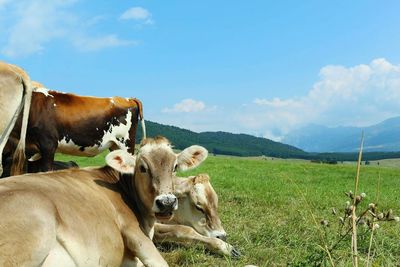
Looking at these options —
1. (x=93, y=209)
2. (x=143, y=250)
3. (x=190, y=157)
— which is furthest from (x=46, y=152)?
(x=143, y=250)

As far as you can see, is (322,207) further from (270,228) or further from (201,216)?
(201,216)

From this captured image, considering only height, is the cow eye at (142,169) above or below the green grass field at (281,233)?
above

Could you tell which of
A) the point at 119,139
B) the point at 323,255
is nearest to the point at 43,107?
the point at 119,139

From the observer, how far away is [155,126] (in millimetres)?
190750

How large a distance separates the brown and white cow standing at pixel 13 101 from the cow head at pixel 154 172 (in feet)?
9.76

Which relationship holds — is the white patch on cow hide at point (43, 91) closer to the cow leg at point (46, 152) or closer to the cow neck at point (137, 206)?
the cow leg at point (46, 152)

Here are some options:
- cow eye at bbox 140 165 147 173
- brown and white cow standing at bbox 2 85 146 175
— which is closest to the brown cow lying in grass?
cow eye at bbox 140 165 147 173

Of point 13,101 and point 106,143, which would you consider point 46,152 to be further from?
point 13,101

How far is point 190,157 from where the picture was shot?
699cm

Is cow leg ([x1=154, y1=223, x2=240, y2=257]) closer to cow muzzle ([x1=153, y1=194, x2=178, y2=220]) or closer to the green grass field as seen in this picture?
the green grass field

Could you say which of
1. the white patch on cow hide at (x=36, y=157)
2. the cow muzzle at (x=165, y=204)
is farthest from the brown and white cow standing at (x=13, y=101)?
the cow muzzle at (x=165, y=204)

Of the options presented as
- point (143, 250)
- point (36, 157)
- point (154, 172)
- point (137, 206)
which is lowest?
point (143, 250)

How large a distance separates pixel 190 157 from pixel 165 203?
1.40m

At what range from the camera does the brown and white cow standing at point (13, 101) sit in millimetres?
8656
